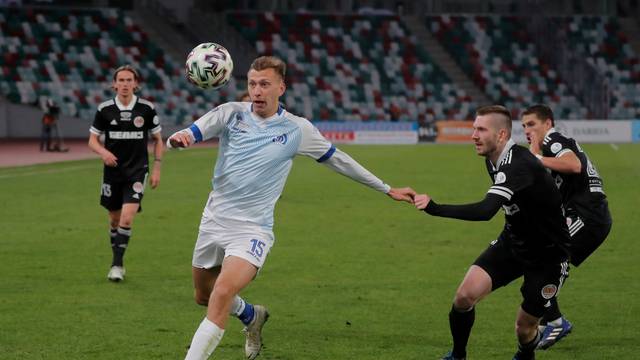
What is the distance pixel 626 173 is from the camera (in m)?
30.4

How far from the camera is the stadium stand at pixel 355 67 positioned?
52.8 metres

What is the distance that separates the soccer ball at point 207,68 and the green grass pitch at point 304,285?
2.34m

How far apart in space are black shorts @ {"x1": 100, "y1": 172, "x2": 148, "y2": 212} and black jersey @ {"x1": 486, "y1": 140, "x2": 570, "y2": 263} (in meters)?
5.78

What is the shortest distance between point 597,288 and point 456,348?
4.59 meters

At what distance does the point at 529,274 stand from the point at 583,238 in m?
1.54

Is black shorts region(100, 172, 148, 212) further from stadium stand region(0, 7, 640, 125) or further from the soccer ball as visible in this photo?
stadium stand region(0, 7, 640, 125)

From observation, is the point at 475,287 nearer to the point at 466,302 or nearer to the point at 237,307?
the point at 466,302

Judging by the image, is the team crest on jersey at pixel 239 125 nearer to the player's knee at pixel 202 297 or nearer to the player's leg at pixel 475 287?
the player's knee at pixel 202 297

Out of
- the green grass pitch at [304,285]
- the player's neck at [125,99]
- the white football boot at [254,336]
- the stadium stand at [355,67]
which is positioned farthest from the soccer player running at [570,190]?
the stadium stand at [355,67]

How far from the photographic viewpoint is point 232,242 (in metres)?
8.19

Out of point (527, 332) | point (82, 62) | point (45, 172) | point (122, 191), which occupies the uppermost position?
point (527, 332)

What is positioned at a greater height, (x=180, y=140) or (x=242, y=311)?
(x=180, y=140)

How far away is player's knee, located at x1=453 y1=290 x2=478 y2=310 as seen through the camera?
28.0 ft

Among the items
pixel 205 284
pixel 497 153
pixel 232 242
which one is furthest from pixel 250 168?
pixel 497 153
